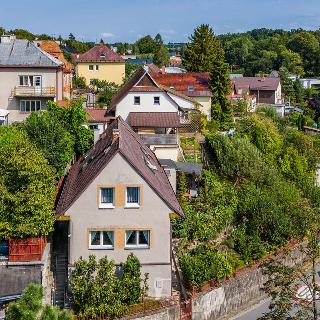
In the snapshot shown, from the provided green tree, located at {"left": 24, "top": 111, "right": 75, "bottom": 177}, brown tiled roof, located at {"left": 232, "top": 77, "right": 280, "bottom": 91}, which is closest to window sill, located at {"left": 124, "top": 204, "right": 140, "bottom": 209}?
green tree, located at {"left": 24, "top": 111, "right": 75, "bottom": 177}

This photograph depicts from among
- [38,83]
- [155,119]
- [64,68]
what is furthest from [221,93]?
[38,83]

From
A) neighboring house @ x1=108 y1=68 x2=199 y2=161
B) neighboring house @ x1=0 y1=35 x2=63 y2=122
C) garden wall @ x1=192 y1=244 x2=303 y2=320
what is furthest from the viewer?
neighboring house @ x1=0 y1=35 x2=63 y2=122

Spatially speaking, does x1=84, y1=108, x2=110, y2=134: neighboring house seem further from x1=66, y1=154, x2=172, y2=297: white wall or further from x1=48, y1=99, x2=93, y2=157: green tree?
x1=66, y1=154, x2=172, y2=297: white wall

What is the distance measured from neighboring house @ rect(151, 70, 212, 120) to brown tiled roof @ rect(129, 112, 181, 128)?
8441 millimetres

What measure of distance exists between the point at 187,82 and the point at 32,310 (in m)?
44.8

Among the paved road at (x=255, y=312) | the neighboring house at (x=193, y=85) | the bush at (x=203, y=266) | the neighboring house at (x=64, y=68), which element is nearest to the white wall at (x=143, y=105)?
the neighboring house at (x=64, y=68)

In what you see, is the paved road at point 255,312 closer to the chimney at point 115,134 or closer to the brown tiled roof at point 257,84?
the chimney at point 115,134

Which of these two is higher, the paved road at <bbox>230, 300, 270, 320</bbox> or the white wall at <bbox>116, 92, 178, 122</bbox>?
the white wall at <bbox>116, 92, 178, 122</bbox>

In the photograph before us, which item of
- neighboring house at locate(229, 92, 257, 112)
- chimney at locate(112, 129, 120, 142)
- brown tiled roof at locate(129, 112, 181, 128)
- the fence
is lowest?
the fence

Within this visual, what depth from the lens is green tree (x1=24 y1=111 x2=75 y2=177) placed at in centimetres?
3812

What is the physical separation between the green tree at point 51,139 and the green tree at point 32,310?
19.8 meters

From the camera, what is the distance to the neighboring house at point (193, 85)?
189 feet

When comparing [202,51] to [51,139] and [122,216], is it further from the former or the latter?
[122,216]

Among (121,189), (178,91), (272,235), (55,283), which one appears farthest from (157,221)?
(178,91)
